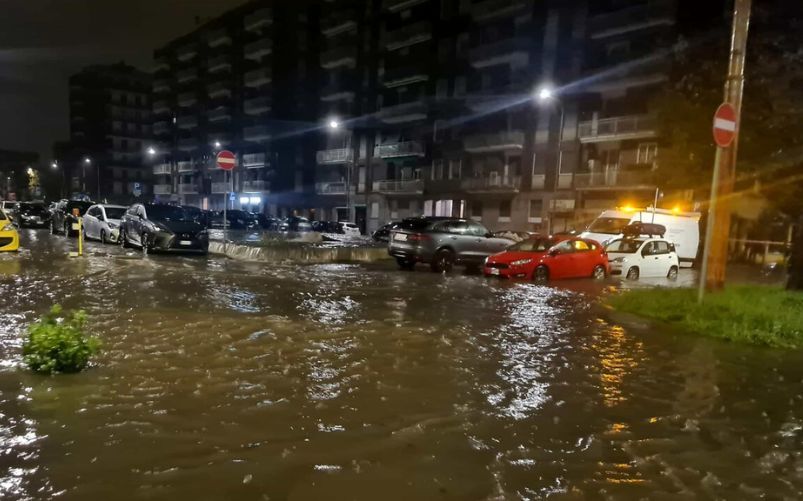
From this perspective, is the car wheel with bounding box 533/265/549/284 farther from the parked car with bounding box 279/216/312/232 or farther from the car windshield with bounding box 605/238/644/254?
the parked car with bounding box 279/216/312/232

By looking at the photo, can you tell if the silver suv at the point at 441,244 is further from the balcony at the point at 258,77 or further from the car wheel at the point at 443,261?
the balcony at the point at 258,77

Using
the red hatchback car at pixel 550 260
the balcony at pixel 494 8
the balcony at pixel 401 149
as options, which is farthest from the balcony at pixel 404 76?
the red hatchback car at pixel 550 260

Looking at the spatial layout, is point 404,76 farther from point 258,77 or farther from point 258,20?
point 258,20

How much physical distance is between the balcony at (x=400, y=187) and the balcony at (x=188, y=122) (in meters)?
38.3

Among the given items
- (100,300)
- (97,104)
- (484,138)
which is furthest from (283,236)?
(97,104)

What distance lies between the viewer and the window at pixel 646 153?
113 feet

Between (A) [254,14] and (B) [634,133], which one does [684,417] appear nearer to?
(B) [634,133]

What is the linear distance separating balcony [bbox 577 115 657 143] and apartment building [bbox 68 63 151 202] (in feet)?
255

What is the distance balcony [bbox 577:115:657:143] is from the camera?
110 feet

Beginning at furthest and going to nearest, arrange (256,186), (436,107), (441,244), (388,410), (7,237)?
(256,186)
(436,107)
(441,244)
(7,237)
(388,410)

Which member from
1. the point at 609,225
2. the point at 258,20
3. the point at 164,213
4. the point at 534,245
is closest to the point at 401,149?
the point at 609,225

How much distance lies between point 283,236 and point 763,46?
71.7ft

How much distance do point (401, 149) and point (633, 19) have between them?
66.7 feet

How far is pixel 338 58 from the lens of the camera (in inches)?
2188
